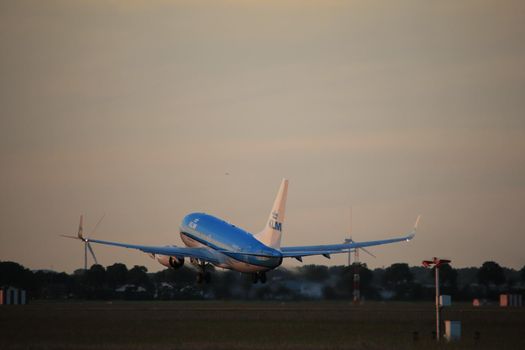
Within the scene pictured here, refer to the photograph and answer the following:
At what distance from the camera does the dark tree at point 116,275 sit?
498 ft

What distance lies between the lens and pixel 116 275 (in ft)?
503

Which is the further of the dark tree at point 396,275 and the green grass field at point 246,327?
the dark tree at point 396,275

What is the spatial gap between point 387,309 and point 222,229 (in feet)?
61.1

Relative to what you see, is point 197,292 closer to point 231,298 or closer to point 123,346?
point 231,298

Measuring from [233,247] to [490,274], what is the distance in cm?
5328

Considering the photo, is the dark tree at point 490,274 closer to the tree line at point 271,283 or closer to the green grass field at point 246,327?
the tree line at point 271,283

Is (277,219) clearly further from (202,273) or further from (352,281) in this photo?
(352,281)

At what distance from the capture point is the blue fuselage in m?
112

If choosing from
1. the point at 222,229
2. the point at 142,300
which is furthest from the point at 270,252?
the point at 142,300

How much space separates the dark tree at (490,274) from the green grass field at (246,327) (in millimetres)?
36640

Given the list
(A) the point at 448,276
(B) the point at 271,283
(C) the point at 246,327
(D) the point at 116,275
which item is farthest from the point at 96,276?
(C) the point at 246,327

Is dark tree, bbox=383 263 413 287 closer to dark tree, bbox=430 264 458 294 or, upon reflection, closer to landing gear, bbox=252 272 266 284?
dark tree, bbox=430 264 458 294

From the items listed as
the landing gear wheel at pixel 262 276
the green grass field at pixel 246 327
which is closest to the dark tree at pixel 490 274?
the green grass field at pixel 246 327

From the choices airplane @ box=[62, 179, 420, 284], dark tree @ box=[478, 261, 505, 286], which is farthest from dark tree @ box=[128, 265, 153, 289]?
dark tree @ box=[478, 261, 505, 286]
